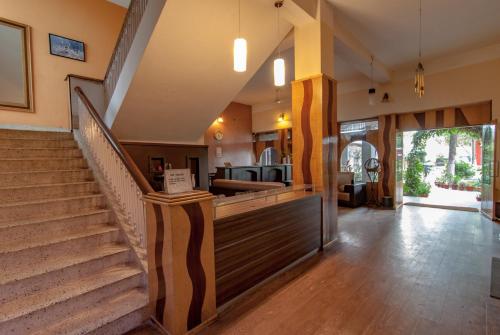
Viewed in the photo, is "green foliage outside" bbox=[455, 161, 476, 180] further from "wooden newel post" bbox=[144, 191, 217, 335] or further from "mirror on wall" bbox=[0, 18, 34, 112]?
"mirror on wall" bbox=[0, 18, 34, 112]

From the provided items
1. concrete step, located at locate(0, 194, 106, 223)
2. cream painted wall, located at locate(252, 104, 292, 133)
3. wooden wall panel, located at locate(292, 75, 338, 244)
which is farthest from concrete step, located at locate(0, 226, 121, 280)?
cream painted wall, located at locate(252, 104, 292, 133)

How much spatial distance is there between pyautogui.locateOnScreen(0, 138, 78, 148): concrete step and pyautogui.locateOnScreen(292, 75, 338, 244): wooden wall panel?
358 centimetres

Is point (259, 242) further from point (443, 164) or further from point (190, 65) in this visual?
point (443, 164)

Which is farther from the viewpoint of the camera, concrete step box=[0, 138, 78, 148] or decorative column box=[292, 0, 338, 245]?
decorative column box=[292, 0, 338, 245]

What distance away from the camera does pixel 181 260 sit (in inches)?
70.0

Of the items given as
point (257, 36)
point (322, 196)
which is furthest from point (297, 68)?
point (322, 196)

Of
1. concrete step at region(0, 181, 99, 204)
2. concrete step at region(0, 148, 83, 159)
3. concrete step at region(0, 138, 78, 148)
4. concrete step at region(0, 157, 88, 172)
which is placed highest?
concrete step at region(0, 138, 78, 148)

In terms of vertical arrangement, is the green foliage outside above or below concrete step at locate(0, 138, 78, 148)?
below

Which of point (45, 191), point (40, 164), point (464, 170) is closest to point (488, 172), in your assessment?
point (464, 170)

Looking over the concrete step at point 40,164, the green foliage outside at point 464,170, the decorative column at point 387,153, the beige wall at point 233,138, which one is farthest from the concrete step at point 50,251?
the green foliage outside at point 464,170

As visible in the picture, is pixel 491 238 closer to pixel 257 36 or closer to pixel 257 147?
pixel 257 36

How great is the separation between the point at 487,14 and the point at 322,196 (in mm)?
4007

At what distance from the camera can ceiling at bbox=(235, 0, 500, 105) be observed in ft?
12.1

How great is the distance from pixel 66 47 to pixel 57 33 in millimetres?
273
